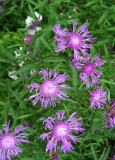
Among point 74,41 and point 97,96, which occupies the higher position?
point 74,41

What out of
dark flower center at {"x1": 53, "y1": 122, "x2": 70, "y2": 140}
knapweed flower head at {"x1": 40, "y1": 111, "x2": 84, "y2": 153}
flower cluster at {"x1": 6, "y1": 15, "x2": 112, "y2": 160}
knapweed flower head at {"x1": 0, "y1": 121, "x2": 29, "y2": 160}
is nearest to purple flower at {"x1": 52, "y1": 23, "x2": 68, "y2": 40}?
flower cluster at {"x1": 6, "y1": 15, "x2": 112, "y2": 160}

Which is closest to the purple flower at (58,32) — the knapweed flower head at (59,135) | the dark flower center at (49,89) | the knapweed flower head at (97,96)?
the dark flower center at (49,89)

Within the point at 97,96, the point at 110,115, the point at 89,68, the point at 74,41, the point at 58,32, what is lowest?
the point at 110,115

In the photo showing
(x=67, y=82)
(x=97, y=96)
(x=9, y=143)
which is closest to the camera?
(x=9, y=143)

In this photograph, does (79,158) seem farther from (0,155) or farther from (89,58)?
(89,58)

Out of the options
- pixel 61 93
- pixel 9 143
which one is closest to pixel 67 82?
pixel 61 93

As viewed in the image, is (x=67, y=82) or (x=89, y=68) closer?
(x=89, y=68)

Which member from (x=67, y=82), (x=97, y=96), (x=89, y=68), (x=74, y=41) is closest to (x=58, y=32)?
(x=74, y=41)

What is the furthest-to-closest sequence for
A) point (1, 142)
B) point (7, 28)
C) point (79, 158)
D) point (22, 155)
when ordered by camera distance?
point (7, 28)
point (79, 158)
point (22, 155)
point (1, 142)

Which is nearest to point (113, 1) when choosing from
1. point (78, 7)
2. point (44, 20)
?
point (78, 7)

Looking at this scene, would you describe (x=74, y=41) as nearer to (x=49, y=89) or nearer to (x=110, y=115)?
(x=49, y=89)

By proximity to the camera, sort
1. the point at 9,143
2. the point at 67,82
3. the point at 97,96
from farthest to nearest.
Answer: the point at 67,82, the point at 97,96, the point at 9,143
